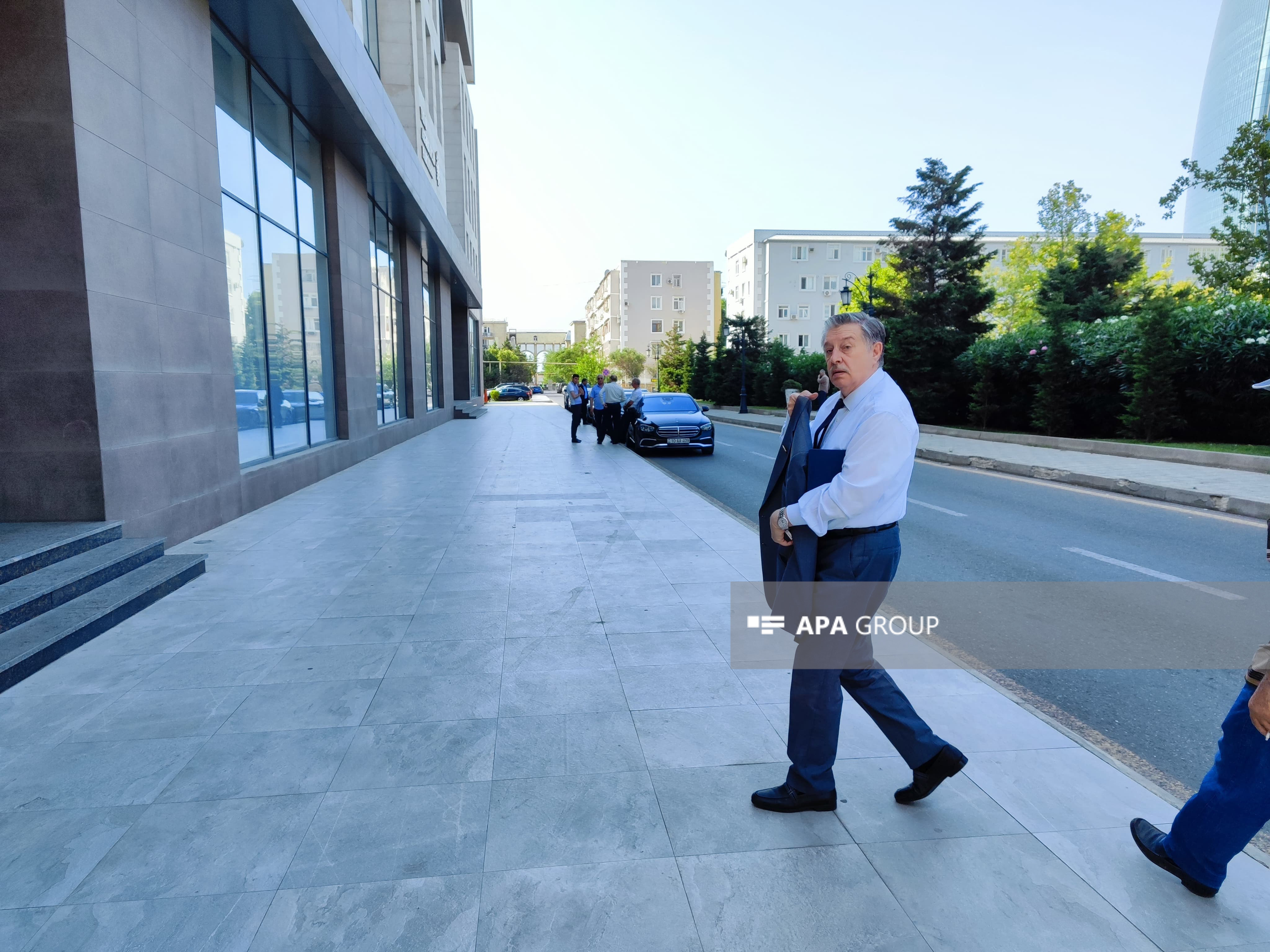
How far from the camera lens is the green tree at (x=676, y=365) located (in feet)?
202

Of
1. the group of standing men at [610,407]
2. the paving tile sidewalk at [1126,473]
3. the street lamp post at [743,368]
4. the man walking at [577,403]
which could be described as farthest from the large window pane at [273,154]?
the street lamp post at [743,368]

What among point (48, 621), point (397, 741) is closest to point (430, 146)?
point (48, 621)

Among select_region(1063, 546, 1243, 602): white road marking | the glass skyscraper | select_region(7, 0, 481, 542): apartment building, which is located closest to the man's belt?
select_region(1063, 546, 1243, 602): white road marking

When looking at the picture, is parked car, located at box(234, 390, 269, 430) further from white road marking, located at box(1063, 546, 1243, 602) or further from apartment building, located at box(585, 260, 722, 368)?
apartment building, located at box(585, 260, 722, 368)

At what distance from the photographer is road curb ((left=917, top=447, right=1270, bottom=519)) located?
9531 millimetres

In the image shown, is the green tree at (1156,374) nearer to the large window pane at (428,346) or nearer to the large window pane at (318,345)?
the large window pane at (318,345)

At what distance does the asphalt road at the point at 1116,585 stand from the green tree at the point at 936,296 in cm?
1526

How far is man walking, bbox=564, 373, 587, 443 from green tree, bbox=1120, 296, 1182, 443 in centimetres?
1387

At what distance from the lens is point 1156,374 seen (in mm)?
16750

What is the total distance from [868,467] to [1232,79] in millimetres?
133047

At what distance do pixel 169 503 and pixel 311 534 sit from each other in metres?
1.38

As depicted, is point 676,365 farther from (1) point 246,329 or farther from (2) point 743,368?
(1) point 246,329

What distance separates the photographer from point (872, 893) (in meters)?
2.47

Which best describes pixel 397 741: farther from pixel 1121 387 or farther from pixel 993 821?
pixel 1121 387
